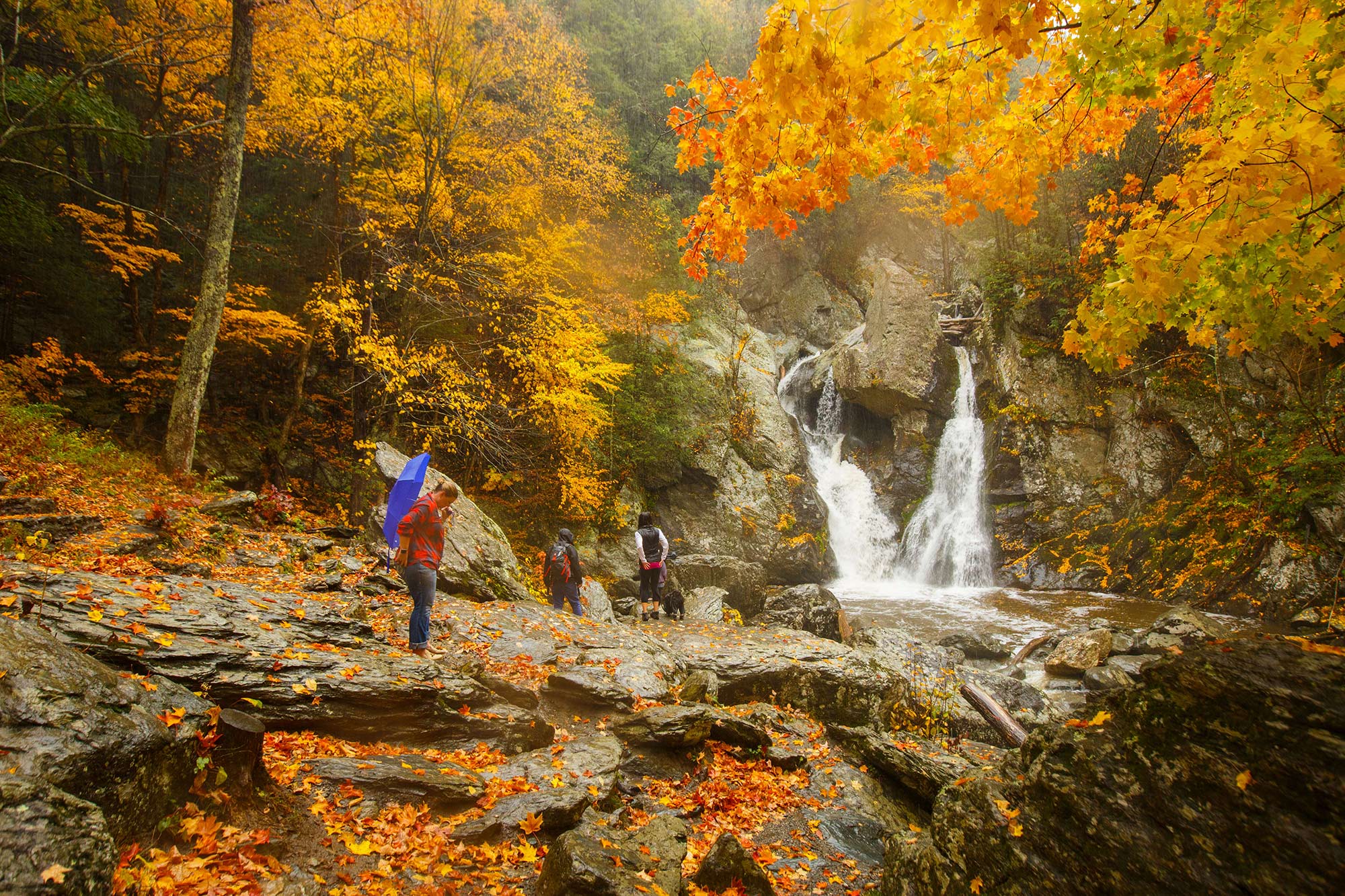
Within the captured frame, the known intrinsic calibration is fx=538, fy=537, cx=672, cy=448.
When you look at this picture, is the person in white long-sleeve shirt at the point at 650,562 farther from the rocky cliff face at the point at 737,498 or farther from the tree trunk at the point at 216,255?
the tree trunk at the point at 216,255

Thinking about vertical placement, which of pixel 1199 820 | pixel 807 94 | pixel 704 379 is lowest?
pixel 1199 820

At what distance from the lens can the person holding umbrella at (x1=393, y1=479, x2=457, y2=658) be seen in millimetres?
4996

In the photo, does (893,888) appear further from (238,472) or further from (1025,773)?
(238,472)

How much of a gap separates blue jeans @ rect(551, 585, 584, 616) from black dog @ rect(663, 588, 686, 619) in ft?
6.90

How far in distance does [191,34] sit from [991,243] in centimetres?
2360

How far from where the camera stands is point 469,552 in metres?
7.72

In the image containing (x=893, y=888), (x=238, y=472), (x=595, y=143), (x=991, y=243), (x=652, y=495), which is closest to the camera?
(x=893, y=888)

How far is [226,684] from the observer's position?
326 cm

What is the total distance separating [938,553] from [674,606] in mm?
9496

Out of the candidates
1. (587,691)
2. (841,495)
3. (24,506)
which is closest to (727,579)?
(587,691)

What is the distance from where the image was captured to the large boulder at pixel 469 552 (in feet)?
23.8

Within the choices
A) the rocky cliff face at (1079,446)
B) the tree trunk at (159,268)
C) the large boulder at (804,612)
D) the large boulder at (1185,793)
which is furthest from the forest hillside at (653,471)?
the tree trunk at (159,268)

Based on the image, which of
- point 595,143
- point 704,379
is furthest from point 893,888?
point 595,143

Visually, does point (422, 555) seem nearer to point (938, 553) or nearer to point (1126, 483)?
point (938, 553)
